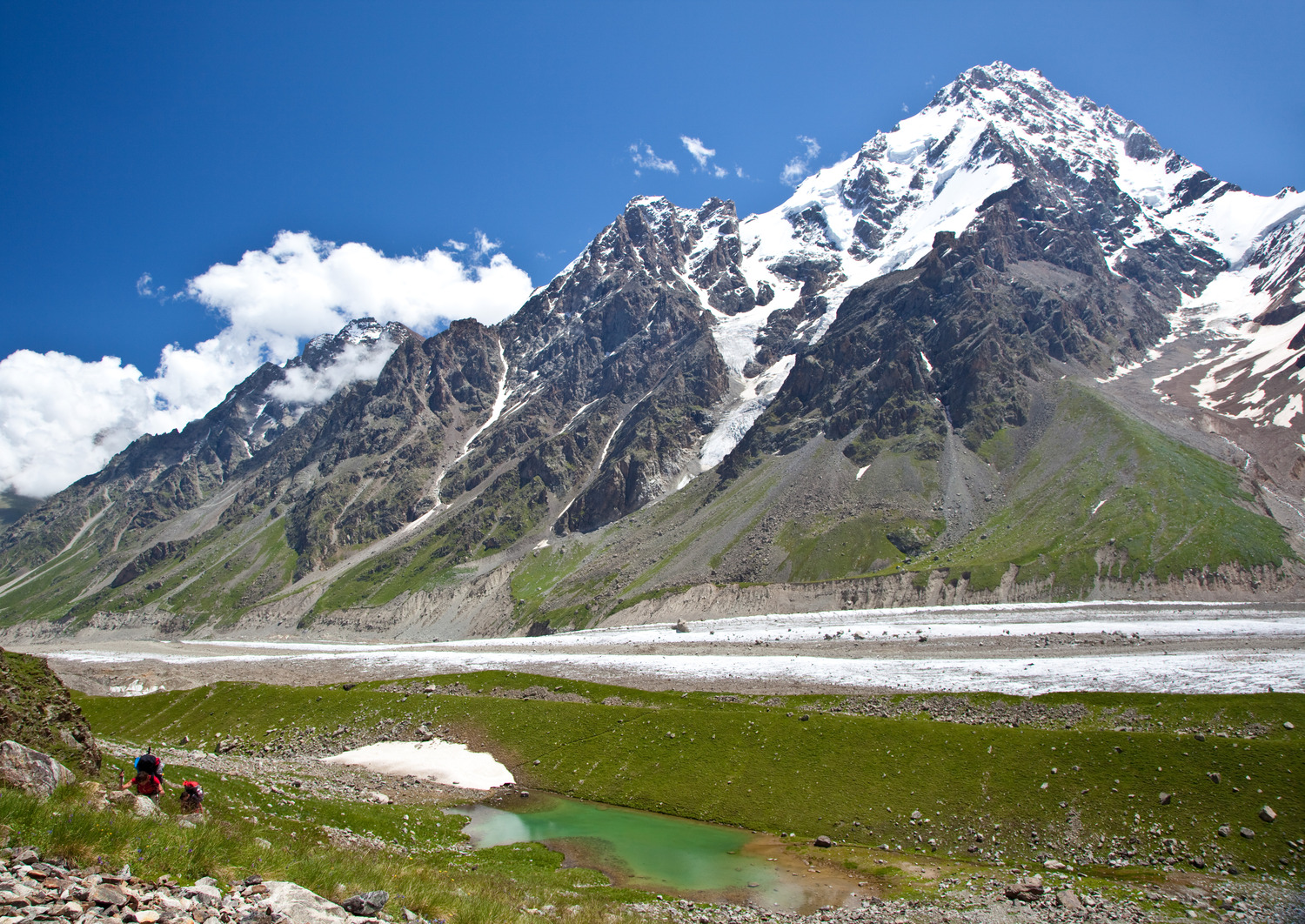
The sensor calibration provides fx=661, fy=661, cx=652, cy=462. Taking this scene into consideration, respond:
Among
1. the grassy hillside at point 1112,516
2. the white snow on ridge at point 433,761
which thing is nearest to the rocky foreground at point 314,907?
the white snow on ridge at point 433,761

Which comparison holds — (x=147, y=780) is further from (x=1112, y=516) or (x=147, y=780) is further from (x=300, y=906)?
(x=1112, y=516)

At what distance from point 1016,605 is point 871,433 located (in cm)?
9550

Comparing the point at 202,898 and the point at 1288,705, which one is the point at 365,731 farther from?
the point at 1288,705

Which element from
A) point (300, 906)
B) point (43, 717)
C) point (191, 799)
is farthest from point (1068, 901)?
point (43, 717)

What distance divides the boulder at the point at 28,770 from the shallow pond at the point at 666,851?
19881 mm

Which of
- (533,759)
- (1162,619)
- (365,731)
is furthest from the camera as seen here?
(1162,619)

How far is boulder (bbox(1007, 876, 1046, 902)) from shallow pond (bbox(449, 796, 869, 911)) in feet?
17.8

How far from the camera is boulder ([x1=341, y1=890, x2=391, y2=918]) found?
40.8ft

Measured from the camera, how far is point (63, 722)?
23.9m

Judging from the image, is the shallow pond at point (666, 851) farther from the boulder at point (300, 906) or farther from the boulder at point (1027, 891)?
the boulder at point (300, 906)

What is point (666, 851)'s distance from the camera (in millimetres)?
31281

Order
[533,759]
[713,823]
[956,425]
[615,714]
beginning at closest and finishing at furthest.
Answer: [713,823]
[533,759]
[615,714]
[956,425]

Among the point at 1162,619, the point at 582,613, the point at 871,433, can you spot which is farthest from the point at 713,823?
the point at 871,433

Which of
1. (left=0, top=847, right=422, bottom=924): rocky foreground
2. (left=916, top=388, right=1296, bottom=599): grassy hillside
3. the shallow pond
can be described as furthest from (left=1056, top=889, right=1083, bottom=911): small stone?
(left=916, top=388, right=1296, bottom=599): grassy hillside
